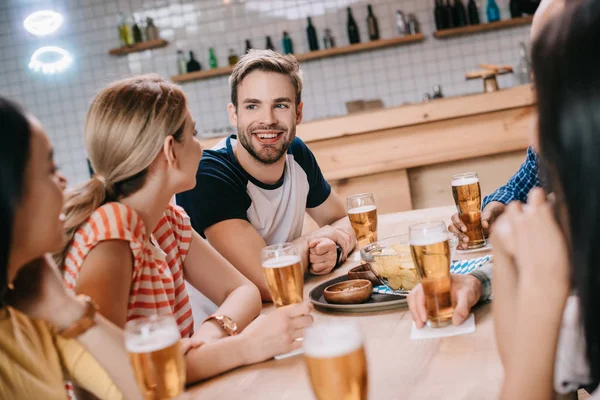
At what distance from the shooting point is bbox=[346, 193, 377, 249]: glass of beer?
5.58 ft

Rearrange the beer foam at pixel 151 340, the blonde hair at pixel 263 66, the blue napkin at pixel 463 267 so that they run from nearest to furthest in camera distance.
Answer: the beer foam at pixel 151 340
the blue napkin at pixel 463 267
the blonde hair at pixel 263 66

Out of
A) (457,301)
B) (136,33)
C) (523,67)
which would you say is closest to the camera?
(457,301)

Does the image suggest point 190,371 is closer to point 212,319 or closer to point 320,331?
point 212,319

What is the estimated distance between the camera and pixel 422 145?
3.88 m

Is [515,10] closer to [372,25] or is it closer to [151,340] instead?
[372,25]

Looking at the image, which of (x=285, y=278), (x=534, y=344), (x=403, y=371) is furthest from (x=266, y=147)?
(x=534, y=344)

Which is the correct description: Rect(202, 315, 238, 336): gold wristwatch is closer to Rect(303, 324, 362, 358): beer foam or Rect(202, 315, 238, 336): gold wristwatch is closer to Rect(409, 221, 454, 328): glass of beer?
Rect(409, 221, 454, 328): glass of beer

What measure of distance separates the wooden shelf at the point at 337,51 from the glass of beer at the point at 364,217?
3.61 metres

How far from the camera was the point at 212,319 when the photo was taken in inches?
53.2

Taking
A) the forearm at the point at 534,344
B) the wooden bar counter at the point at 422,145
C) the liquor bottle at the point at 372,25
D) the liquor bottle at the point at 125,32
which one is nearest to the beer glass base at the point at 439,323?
the forearm at the point at 534,344

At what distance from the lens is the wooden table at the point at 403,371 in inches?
35.1

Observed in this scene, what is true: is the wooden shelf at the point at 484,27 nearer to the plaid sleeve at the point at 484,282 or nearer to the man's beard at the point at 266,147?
the man's beard at the point at 266,147

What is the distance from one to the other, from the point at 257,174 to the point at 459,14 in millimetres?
3450

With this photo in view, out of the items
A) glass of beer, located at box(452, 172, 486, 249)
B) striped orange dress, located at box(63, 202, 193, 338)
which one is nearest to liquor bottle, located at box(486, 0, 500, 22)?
glass of beer, located at box(452, 172, 486, 249)
